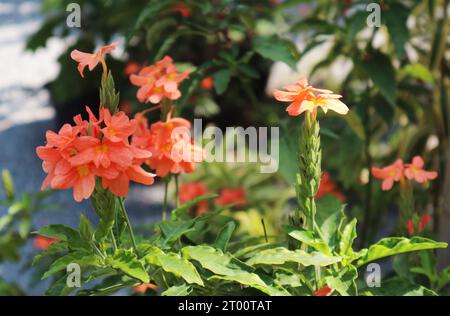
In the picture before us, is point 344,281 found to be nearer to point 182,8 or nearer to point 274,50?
point 274,50

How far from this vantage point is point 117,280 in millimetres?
1337

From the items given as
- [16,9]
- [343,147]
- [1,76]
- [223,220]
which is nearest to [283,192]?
[343,147]

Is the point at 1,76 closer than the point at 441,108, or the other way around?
the point at 441,108

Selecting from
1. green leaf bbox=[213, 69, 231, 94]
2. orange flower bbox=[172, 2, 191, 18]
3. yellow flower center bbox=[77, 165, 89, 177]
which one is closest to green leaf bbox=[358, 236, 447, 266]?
yellow flower center bbox=[77, 165, 89, 177]

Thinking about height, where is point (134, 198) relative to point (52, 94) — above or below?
below

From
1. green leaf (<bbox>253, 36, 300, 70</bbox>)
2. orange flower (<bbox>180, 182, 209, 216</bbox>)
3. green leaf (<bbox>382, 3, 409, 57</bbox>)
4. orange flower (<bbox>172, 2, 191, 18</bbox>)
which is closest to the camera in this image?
green leaf (<bbox>253, 36, 300, 70</bbox>)

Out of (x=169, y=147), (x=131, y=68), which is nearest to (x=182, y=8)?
(x=169, y=147)

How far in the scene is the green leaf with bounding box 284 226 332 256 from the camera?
48.0 inches

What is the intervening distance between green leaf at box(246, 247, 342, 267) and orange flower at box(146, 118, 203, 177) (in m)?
0.26

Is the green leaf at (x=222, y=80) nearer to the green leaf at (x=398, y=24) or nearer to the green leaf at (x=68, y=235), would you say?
the green leaf at (x=398, y=24)

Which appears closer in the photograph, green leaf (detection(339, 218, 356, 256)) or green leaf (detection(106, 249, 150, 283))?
green leaf (detection(106, 249, 150, 283))

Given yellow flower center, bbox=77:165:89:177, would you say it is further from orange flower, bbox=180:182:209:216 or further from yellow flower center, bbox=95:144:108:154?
orange flower, bbox=180:182:209:216
